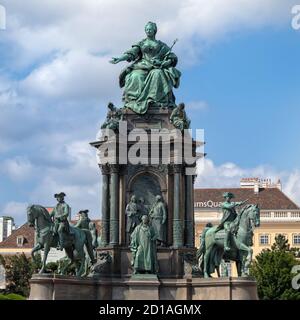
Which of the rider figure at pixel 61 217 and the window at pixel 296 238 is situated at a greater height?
the window at pixel 296 238

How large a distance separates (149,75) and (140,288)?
28.1 feet

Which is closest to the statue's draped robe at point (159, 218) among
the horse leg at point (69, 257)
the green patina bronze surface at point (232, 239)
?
the green patina bronze surface at point (232, 239)

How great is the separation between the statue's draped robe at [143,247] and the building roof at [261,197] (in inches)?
2473

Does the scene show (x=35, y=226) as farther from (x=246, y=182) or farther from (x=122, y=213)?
(x=246, y=182)

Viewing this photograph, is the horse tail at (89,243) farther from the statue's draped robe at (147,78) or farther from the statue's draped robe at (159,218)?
the statue's draped robe at (147,78)

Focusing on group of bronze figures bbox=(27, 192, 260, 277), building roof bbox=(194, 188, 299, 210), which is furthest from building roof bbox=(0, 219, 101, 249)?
group of bronze figures bbox=(27, 192, 260, 277)

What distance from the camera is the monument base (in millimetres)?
32375

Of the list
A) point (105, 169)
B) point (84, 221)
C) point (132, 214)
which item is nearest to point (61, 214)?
point (84, 221)

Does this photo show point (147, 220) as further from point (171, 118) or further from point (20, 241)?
point (20, 241)

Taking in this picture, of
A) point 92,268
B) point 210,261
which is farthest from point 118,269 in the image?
point 210,261

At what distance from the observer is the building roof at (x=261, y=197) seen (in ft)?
316

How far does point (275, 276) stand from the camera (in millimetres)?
67375
